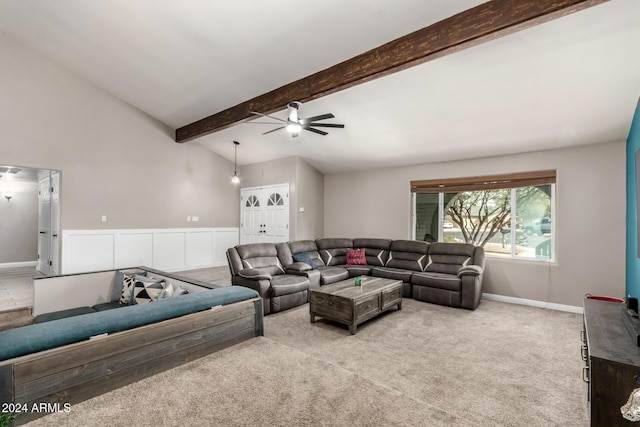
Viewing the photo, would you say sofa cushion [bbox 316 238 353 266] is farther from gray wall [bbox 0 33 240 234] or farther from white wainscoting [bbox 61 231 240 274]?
gray wall [bbox 0 33 240 234]

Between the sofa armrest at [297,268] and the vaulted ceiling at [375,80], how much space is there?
2.45 meters

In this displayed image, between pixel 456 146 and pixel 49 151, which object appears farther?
pixel 49 151

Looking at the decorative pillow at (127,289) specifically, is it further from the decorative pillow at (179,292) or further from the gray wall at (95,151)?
the gray wall at (95,151)

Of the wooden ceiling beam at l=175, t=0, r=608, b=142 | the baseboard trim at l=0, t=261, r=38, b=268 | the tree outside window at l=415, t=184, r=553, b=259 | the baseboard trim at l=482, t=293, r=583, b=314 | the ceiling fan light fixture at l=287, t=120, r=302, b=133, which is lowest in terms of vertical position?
the baseboard trim at l=482, t=293, r=583, b=314

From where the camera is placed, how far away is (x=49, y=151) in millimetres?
5477

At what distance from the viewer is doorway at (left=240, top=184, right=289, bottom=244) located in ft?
24.1

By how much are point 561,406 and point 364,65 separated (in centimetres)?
359

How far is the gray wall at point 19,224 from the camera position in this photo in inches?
300

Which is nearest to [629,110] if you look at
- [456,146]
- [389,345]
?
[456,146]

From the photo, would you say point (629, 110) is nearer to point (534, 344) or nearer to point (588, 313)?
point (588, 313)

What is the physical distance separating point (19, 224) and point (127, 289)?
24.1 feet

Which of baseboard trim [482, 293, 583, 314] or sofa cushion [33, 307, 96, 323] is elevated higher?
sofa cushion [33, 307, 96, 323]

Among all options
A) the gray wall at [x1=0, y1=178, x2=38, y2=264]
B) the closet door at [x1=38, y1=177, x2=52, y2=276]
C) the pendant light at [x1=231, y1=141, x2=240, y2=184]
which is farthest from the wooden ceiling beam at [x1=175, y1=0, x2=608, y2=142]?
the gray wall at [x1=0, y1=178, x2=38, y2=264]

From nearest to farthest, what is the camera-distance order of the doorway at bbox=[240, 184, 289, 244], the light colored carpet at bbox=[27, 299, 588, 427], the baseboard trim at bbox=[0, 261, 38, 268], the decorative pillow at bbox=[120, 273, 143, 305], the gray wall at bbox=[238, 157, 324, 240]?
the light colored carpet at bbox=[27, 299, 588, 427], the decorative pillow at bbox=[120, 273, 143, 305], the gray wall at bbox=[238, 157, 324, 240], the doorway at bbox=[240, 184, 289, 244], the baseboard trim at bbox=[0, 261, 38, 268]
